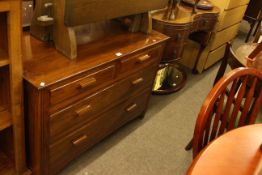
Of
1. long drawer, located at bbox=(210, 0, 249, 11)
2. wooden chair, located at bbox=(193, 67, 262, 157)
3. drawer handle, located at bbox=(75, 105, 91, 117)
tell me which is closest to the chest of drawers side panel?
drawer handle, located at bbox=(75, 105, 91, 117)

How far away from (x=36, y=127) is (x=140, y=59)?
2.46ft

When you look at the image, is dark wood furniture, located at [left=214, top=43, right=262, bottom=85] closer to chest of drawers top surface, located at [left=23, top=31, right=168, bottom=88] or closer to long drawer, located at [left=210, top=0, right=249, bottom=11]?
chest of drawers top surface, located at [left=23, top=31, right=168, bottom=88]

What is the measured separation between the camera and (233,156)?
84cm

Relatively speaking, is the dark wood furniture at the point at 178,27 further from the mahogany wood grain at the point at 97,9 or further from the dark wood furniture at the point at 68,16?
the dark wood furniture at the point at 68,16

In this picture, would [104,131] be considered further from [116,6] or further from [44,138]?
[116,6]

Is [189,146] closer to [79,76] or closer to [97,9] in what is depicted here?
[79,76]

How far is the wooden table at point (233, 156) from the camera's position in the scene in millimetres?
776

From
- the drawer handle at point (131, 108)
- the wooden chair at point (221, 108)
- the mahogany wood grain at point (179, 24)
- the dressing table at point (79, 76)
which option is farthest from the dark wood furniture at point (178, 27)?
the wooden chair at point (221, 108)

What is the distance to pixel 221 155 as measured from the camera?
833mm

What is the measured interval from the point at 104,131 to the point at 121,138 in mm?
267

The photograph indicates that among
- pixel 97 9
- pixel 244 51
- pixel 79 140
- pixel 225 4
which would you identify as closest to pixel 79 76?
pixel 97 9

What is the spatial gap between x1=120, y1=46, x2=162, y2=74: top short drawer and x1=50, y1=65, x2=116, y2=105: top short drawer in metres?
0.10

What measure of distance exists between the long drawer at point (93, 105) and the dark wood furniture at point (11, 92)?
0.16 metres

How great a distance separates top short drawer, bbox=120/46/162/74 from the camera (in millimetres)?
1582
